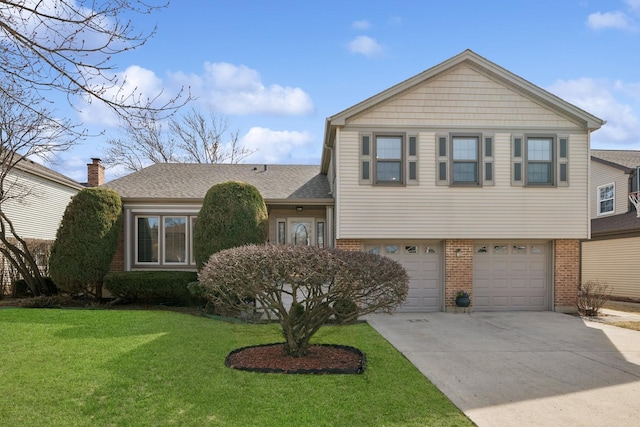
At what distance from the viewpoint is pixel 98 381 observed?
209 inches

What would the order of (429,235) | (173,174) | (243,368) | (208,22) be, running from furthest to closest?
(173,174), (429,235), (208,22), (243,368)

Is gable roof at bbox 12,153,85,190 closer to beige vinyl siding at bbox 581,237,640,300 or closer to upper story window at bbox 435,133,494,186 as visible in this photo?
upper story window at bbox 435,133,494,186

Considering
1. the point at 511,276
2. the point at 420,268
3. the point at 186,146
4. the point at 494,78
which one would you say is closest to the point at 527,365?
the point at 420,268

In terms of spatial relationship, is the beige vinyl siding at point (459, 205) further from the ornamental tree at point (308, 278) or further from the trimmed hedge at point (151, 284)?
the ornamental tree at point (308, 278)

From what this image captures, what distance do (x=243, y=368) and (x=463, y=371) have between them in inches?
122

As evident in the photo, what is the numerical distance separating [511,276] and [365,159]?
17.6 ft

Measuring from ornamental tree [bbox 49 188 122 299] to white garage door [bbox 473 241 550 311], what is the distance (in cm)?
1015

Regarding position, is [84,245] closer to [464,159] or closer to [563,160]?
[464,159]

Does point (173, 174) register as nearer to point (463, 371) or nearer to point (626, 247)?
→ point (463, 371)

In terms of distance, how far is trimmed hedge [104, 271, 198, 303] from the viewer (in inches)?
465

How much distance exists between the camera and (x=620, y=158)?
18953 millimetres

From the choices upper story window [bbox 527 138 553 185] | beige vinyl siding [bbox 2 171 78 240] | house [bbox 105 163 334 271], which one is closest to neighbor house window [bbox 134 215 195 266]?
house [bbox 105 163 334 271]

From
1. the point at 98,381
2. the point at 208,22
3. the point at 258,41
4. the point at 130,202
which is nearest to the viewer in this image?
the point at 98,381

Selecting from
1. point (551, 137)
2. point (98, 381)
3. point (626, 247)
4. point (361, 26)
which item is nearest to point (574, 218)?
point (551, 137)
